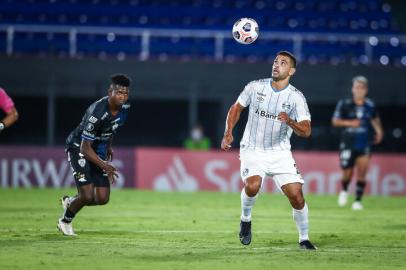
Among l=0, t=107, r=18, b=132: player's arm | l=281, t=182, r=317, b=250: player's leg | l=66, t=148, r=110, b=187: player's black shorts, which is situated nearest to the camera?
l=281, t=182, r=317, b=250: player's leg

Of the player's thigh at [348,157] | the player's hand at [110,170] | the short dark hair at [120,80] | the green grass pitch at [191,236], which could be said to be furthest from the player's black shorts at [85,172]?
the player's thigh at [348,157]

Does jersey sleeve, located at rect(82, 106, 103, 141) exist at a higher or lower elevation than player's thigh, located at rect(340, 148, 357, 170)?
higher

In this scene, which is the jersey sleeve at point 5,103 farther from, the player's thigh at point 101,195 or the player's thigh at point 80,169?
the player's thigh at point 101,195

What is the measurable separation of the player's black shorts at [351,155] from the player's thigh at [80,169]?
25.9ft

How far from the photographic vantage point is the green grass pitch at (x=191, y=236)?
9227 mm

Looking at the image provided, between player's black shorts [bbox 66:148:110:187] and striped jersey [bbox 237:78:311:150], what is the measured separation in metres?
2.19

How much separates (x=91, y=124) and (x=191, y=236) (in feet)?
6.80

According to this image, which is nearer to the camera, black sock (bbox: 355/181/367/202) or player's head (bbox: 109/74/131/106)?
player's head (bbox: 109/74/131/106)

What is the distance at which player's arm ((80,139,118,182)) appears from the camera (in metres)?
11.4

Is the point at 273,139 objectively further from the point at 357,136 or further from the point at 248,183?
the point at 357,136

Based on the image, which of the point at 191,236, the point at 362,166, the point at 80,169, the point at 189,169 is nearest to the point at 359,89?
the point at 362,166

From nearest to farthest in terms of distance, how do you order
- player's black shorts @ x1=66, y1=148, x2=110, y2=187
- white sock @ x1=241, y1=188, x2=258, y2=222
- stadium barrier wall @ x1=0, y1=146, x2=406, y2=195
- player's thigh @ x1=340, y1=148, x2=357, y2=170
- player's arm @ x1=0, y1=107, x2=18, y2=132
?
white sock @ x1=241, y1=188, x2=258, y2=222 < player's black shorts @ x1=66, y1=148, x2=110, y2=187 < player's arm @ x1=0, y1=107, x2=18, y2=132 < player's thigh @ x1=340, y1=148, x2=357, y2=170 < stadium barrier wall @ x1=0, y1=146, x2=406, y2=195

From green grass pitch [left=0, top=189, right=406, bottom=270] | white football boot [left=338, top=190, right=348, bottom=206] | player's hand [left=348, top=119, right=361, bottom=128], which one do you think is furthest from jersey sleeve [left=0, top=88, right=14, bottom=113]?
white football boot [left=338, top=190, right=348, bottom=206]

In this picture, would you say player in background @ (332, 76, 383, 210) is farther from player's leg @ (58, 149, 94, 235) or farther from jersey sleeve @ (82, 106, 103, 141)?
jersey sleeve @ (82, 106, 103, 141)
